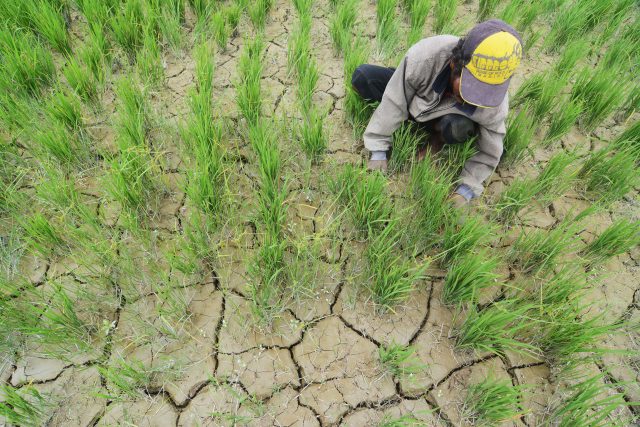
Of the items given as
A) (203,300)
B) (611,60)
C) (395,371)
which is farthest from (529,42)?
(203,300)

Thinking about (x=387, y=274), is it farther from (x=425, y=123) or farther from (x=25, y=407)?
(x=25, y=407)

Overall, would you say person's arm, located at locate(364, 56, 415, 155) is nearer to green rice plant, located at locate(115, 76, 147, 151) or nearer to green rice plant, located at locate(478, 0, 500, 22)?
green rice plant, located at locate(115, 76, 147, 151)

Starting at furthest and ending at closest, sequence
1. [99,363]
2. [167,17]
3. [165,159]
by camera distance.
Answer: [167,17]
[165,159]
[99,363]

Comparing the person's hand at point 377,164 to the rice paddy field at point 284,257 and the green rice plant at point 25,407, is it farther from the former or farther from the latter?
the green rice plant at point 25,407

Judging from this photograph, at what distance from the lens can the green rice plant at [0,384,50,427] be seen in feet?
3.84

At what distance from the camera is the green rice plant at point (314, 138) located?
6.01 ft

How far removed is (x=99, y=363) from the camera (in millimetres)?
1416

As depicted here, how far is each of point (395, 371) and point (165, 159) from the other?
4.74 feet

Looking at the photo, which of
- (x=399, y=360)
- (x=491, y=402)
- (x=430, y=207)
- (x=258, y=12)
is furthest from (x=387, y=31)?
(x=491, y=402)

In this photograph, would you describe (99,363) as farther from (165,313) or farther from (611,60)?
(611,60)

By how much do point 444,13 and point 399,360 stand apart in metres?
2.23

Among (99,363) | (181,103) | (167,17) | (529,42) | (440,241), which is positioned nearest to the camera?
(99,363)

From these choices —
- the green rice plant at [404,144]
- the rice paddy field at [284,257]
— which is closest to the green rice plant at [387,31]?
the rice paddy field at [284,257]

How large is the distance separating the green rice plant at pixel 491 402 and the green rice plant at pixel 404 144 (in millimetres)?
981
